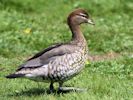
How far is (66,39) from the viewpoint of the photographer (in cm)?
1304

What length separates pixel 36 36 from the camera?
13023mm

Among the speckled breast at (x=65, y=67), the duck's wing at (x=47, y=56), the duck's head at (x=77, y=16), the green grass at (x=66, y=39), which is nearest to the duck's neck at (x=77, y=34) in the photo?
the duck's head at (x=77, y=16)

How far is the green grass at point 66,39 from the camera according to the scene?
28.2ft

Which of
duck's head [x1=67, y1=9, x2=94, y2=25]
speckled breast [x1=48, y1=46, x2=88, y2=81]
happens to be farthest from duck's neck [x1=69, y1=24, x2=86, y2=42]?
speckled breast [x1=48, y1=46, x2=88, y2=81]

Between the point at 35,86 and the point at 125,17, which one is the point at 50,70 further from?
the point at 125,17

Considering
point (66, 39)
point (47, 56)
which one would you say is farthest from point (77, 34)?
point (66, 39)

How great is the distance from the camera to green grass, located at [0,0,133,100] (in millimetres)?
8586

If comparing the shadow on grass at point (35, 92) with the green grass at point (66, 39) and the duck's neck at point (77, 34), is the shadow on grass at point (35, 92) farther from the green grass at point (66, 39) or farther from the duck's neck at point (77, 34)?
the duck's neck at point (77, 34)

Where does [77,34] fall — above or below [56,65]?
above

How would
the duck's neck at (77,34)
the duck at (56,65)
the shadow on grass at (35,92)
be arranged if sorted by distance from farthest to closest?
the duck's neck at (77,34) → the shadow on grass at (35,92) → the duck at (56,65)

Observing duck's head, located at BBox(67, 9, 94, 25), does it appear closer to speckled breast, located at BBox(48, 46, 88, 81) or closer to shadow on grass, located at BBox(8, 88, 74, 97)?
speckled breast, located at BBox(48, 46, 88, 81)

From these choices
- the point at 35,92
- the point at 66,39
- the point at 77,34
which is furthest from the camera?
the point at 66,39

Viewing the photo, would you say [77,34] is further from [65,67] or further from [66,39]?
[66,39]

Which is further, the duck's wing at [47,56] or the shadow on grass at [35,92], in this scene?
the shadow on grass at [35,92]
